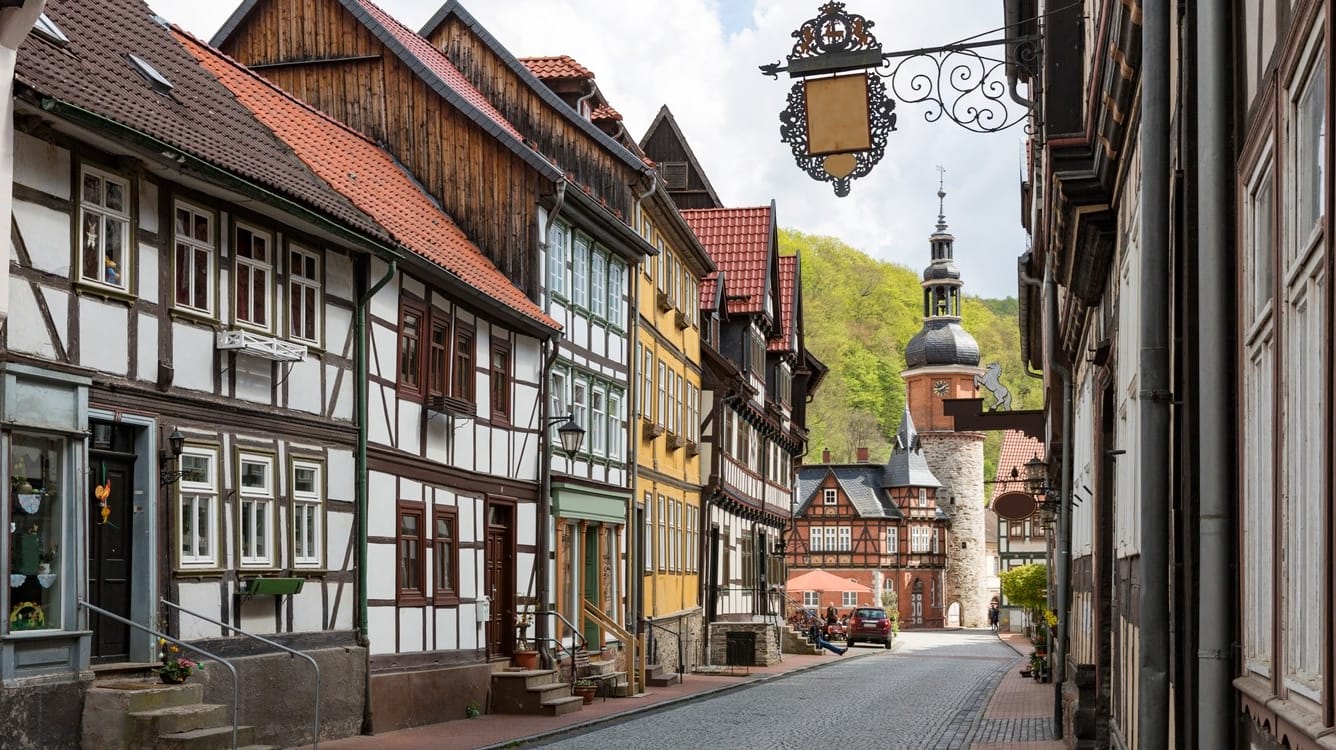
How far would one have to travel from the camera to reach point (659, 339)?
35.7m

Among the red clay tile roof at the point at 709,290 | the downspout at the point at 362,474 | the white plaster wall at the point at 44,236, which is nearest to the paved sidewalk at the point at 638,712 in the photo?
the downspout at the point at 362,474

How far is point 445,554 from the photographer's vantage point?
2320 centimetres

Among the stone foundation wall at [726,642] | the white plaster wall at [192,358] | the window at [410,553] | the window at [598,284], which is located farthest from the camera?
the stone foundation wall at [726,642]

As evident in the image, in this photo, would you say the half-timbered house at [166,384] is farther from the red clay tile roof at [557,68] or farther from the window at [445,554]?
the red clay tile roof at [557,68]

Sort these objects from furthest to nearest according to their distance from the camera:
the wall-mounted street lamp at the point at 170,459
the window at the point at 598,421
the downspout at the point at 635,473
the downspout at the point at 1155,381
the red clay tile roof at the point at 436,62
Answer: the downspout at the point at 635,473 → the window at the point at 598,421 → the red clay tile roof at the point at 436,62 → the wall-mounted street lamp at the point at 170,459 → the downspout at the point at 1155,381

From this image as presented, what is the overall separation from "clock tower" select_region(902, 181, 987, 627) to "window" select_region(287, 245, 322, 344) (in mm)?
77131

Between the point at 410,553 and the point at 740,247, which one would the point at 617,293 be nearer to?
the point at 410,553

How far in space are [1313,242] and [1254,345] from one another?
4.33 feet

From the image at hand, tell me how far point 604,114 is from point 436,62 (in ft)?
16.1

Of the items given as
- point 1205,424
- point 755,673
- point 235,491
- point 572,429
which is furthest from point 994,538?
point 1205,424

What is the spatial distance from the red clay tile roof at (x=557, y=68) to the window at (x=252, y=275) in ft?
51.7

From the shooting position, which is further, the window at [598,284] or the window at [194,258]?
the window at [598,284]

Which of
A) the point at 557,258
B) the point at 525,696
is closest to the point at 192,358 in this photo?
the point at 525,696

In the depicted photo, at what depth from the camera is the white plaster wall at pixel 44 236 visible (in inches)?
534
